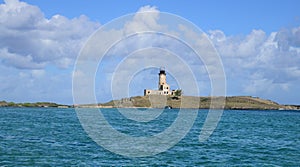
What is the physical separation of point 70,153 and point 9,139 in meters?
15.9

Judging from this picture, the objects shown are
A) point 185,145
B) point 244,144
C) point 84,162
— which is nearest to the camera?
point 84,162

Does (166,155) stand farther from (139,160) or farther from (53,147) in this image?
(53,147)

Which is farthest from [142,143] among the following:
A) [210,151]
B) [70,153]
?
[70,153]

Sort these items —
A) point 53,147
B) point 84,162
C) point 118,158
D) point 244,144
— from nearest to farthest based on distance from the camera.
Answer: point 84,162, point 118,158, point 53,147, point 244,144

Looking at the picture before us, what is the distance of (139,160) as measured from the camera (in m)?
40.9

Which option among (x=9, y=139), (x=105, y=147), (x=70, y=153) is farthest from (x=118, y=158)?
(x=9, y=139)

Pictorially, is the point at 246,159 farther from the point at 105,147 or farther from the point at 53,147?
the point at 53,147

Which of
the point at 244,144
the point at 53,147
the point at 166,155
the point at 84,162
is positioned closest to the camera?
the point at 84,162

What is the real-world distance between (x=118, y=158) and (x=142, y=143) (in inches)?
522

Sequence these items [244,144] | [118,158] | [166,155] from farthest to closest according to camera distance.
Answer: [244,144] → [166,155] → [118,158]

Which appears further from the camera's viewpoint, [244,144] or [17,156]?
[244,144]

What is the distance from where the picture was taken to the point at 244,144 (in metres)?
58.9

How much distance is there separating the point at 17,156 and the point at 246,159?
71.2 ft

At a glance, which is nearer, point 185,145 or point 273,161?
point 273,161
